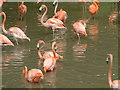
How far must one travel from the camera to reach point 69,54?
9.47 metres

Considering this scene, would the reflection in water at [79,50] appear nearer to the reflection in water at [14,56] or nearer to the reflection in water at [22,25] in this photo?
the reflection in water at [14,56]

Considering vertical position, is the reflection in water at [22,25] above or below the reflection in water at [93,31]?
above

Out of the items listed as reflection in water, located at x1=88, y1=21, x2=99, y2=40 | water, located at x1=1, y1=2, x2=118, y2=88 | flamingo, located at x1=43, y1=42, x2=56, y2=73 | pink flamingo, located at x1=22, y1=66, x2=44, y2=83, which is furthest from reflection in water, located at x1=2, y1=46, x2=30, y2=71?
reflection in water, located at x1=88, y1=21, x2=99, y2=40

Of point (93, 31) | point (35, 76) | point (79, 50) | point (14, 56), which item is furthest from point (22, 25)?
point (35, 76)

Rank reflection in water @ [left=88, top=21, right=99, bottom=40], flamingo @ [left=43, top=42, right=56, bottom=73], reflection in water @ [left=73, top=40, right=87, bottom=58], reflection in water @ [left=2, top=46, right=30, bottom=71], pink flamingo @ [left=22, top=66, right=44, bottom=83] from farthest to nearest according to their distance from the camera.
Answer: reflection in water @ [left=88, top=21, right=99, bottom=40]
reflection in water @ [left=73, top=40, right=87, bottom=58]
reflection in water @ [left=2, top=46, right=30, bottom=71]
flamingo @ [left=43, top=42, right=56, bottom=73]
pink flamingo @ [left=22, top=66, right=44, bottom=83]

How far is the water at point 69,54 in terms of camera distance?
7.64m

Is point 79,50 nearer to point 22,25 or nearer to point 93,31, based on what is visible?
point 93,31

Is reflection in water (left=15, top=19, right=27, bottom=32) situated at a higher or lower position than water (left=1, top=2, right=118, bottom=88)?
higher

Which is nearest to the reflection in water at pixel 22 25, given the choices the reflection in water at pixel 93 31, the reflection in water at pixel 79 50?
the reflection in water at pixel 93 31

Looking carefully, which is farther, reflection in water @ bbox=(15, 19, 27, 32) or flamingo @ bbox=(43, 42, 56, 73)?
reflection in water @ bbox=(15, 19, 27, 32)

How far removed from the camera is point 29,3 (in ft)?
53.5

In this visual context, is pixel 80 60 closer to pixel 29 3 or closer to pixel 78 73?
pixel 78 73

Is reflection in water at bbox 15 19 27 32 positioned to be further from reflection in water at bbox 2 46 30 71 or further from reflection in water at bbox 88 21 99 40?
reflection in water at bbox 2 46 30 71

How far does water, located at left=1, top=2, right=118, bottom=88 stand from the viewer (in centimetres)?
764
